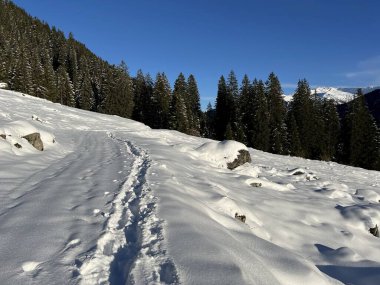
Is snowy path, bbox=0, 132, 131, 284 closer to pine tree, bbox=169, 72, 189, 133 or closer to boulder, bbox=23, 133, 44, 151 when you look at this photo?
boulder, bbox=23, 133, 44, 151

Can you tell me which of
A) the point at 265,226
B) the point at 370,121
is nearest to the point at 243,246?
the point at 265,226

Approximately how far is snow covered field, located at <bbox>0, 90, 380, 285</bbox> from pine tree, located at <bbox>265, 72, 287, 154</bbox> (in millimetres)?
40546

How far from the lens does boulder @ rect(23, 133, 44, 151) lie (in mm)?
15452

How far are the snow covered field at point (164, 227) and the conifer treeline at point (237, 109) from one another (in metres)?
41.0

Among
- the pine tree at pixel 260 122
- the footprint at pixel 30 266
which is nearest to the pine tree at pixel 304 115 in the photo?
the pine tree at pixel 260 122

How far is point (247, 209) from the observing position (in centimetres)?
948

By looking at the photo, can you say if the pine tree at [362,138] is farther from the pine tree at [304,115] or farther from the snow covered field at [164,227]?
the snow covered field at [164,227]

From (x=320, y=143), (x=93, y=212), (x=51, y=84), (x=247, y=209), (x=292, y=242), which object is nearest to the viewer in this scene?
(x=93, y=212)

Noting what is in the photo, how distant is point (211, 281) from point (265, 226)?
17.2ft

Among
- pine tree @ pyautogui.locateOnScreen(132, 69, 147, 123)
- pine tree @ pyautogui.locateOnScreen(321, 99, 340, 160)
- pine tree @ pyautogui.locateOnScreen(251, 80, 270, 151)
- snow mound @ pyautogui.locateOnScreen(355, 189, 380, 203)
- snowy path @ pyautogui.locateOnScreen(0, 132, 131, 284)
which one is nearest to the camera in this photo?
snowy path @ pyautogui.locateOnScreen(0, 132, 131, 284)

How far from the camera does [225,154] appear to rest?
17.5 metres

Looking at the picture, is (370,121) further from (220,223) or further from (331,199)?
(220,223)

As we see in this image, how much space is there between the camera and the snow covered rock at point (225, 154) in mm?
17109

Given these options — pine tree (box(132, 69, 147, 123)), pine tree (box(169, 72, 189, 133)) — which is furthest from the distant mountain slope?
pine tree (box(169, 72, 189, 133))
